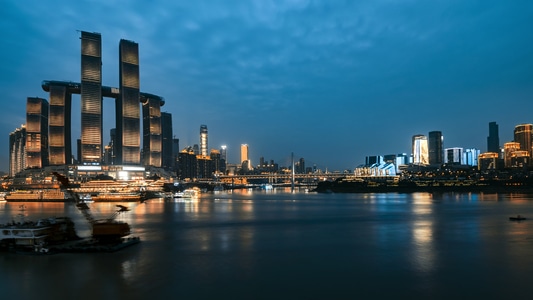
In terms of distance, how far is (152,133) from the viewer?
188 m

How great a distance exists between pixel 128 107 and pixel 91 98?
14.2 m

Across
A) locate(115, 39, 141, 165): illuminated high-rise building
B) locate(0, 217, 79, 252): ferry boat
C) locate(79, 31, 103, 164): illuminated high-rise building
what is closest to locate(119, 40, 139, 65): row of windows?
locate(115, 39, 141, 165): illuminated high-rise building

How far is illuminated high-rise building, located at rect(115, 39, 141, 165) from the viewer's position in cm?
17025

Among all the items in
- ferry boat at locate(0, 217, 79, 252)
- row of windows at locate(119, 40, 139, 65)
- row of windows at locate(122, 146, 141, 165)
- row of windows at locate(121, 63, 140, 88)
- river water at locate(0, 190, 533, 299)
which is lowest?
river water at locate(0, 190, 533, 299)

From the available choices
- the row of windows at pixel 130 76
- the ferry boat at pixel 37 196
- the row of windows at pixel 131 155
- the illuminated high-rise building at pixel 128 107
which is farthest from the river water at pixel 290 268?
the row of windows at pixel 130 76

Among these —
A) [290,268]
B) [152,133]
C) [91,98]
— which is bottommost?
[290,268]

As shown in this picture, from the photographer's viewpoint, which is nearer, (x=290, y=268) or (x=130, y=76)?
(x=290, y=268)

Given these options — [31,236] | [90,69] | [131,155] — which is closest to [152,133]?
[131,155]

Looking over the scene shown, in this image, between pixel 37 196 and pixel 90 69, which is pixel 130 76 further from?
pixel 37 196

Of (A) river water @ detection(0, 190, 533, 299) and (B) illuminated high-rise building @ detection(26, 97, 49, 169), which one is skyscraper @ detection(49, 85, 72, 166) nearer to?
(B) illuminated high-rise building @ detection(26, 97, 49, 169)

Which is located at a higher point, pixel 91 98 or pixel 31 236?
pixel 91 98

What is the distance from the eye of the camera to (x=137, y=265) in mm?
20047

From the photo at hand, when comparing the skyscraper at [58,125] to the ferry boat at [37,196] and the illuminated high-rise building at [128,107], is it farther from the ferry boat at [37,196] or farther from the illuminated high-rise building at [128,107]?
the ferry boat at [37,196]

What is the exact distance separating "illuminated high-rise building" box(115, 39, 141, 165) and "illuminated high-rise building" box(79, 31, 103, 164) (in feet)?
28.0
